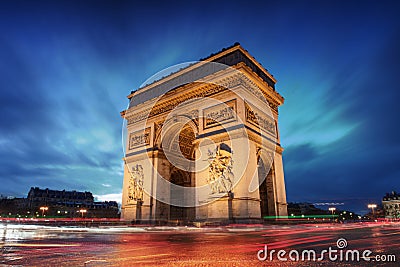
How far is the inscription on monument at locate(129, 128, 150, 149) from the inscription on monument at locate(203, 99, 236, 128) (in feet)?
17.4

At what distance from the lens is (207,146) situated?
15961mm

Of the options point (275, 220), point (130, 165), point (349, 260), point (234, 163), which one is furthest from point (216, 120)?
point (349, 260)

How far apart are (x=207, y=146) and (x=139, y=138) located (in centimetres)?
674

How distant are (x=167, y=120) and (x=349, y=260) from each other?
55.0ft

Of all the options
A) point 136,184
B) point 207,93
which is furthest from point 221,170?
point 136,184

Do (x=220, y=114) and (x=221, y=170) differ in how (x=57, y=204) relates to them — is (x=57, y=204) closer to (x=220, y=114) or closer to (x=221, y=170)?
(x=220, y=114)

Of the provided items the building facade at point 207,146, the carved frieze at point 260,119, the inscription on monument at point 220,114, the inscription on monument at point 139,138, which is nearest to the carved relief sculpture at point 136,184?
the building facade at point 207,146

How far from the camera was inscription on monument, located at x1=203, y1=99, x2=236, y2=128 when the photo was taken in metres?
15.7

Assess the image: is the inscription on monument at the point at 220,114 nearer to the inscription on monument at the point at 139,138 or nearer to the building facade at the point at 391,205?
the inscription on monument at the point at 139,138

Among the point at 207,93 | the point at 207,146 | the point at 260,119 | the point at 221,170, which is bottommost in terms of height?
the point at 221,170

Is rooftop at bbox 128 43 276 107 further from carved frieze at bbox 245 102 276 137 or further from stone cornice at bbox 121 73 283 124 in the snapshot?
carved frieze at bbox 245 102 276 137

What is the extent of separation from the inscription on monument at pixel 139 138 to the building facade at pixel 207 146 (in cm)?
8

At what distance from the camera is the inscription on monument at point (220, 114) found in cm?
1571

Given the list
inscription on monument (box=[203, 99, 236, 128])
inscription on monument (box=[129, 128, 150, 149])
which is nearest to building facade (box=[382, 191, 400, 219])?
inscription on monument (box=[203, 99, 236, 128])
